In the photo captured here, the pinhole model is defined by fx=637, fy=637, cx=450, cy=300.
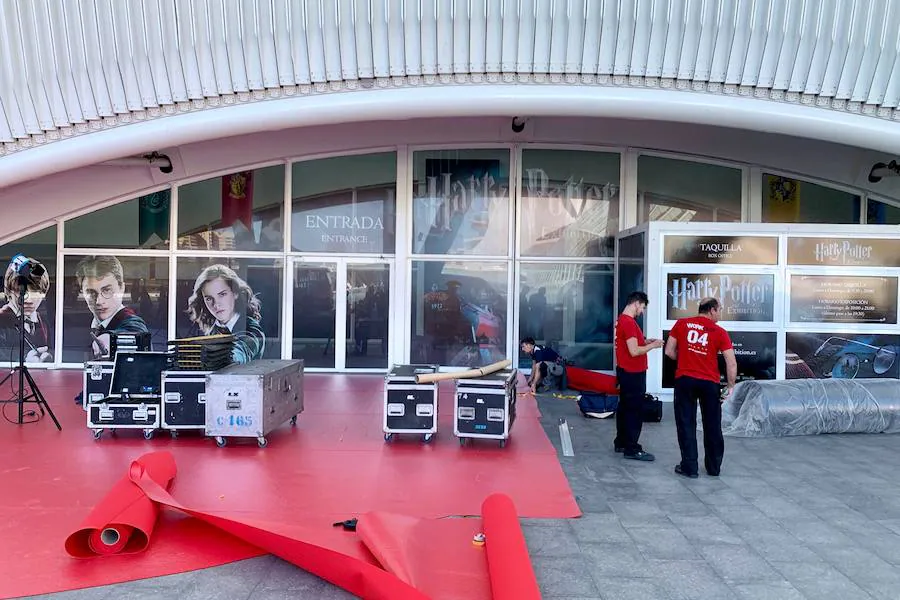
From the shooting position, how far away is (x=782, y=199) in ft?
43.1

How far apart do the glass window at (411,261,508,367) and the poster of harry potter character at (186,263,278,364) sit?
10.5 ft

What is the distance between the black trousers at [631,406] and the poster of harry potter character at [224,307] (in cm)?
818

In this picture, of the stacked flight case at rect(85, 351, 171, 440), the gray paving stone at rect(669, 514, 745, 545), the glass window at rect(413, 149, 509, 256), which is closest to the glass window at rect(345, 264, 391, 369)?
the glass window at rect(413, 149, 509, 256)

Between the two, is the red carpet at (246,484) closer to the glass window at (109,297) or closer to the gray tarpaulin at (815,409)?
the gray tarpaulin at (815,409)

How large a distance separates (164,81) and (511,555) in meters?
9.30

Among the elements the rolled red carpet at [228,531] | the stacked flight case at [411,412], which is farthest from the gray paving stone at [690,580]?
the stacked flight case at [411,412]

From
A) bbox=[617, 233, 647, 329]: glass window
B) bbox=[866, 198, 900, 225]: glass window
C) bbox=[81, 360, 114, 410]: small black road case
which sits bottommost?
bbox=[81, 360, 114, 410]: small black road case

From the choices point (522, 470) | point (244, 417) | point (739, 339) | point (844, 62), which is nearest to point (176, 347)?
point (244, 417)

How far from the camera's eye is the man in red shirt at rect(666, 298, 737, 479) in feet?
20.4

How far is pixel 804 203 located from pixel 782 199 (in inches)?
19.2

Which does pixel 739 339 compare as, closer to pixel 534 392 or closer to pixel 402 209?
pixel 534 392

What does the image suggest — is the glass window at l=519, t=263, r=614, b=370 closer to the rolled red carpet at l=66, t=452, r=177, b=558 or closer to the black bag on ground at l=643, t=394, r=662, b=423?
the black bag on ground at l=643, t=394, r=662, b=423

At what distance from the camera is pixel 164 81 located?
9.98 m

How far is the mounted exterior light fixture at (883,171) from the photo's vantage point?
12578 mm
